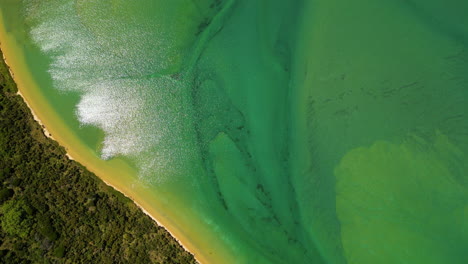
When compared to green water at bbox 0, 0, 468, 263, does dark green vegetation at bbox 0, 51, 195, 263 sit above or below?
below

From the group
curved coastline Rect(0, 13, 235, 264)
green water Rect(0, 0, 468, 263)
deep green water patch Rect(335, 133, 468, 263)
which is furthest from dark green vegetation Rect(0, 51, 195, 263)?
deep green water patch Rect(335, 133, 468, 263)

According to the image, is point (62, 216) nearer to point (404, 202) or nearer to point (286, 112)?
point (286, 112)

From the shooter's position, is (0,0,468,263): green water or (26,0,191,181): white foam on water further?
(26,0,191,181): white foam on water

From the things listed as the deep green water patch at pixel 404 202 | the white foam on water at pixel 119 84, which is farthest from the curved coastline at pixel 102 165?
the deep green water patch at pixel 404 202

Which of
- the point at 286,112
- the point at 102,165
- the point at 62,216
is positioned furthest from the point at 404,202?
the point at 62,216

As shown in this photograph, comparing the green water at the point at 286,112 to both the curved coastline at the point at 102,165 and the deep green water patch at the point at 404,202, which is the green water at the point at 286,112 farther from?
the curved coastline at the point at 102,165

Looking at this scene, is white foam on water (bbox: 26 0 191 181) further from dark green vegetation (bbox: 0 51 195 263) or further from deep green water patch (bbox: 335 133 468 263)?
deep green water patch (bbox: 335 133 468 263)
